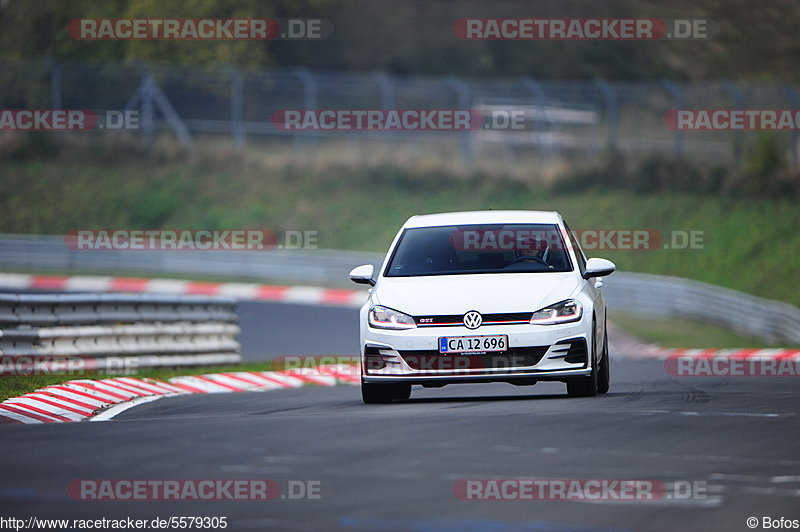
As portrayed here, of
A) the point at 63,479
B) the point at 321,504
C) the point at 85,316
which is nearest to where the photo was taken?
the point at 321,504

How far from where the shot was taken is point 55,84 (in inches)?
1709

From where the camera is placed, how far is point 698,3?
253 ft

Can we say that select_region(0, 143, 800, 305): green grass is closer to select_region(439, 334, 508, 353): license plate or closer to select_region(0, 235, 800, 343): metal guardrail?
select_region(0, 235, 800, 343): metal guardrail

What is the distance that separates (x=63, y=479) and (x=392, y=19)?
65287 mm

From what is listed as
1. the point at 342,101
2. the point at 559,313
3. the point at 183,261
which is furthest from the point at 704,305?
the point at 559,313

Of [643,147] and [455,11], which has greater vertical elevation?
[455,11]

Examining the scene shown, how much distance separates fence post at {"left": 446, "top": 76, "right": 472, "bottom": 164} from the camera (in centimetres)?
4022

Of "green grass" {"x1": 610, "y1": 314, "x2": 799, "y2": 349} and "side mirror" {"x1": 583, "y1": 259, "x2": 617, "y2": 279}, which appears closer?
"side mirror" {"x1": 583, "y1": 259, "x2": 617, "y2": 279}

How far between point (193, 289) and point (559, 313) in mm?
23163

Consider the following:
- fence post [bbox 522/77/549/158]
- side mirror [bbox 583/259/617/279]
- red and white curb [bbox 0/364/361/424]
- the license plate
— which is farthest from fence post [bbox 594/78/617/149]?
the license plate

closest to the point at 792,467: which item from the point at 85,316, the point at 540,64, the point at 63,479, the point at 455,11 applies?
the point at 63,479

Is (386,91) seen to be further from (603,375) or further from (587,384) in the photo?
(587,384)

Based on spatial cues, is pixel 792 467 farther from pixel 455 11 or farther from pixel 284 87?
pixel 455 11

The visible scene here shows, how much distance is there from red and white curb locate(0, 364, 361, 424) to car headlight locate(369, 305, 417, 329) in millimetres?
2168
